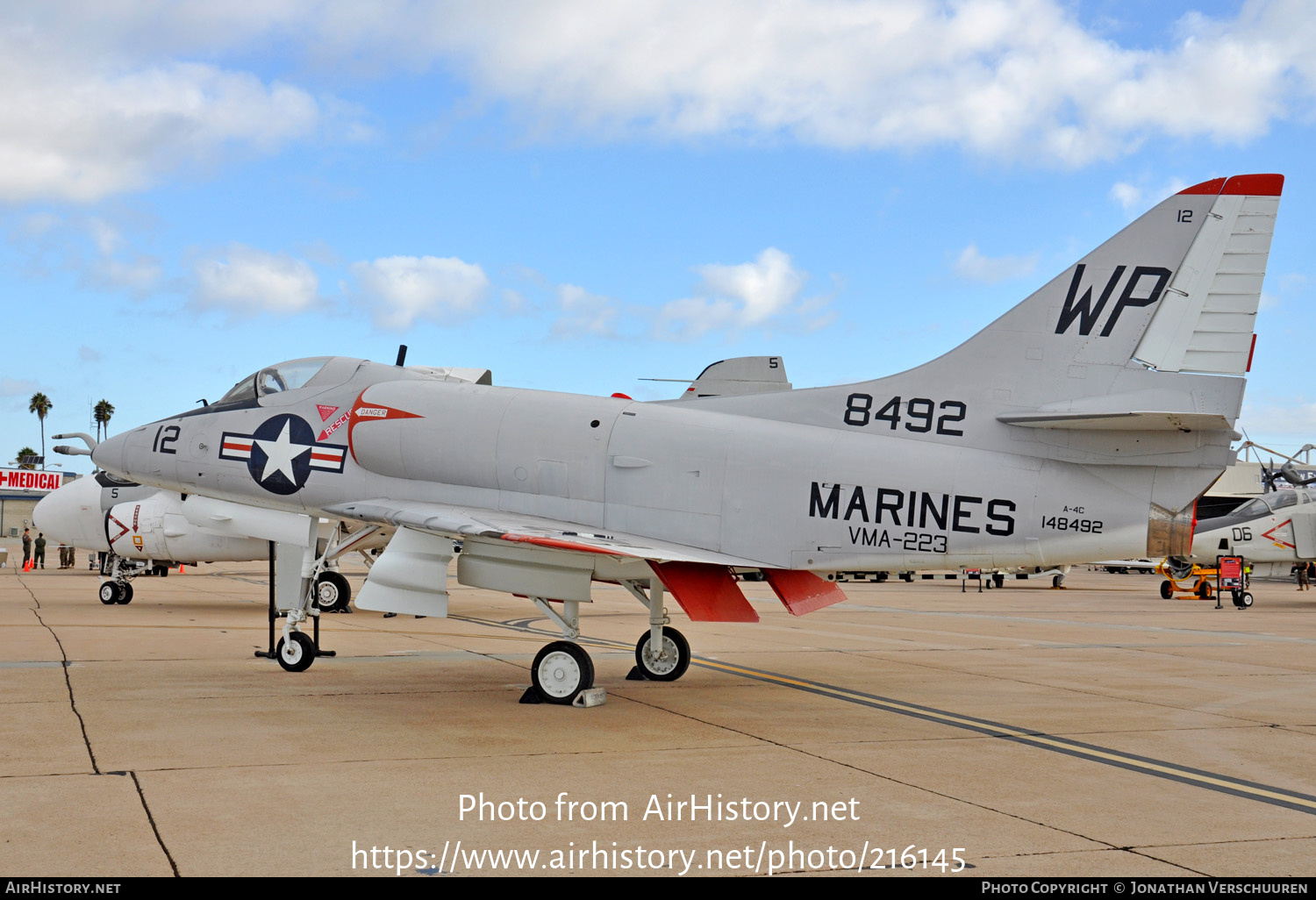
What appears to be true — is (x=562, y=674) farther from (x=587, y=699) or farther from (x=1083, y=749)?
(x=1083, y=749)

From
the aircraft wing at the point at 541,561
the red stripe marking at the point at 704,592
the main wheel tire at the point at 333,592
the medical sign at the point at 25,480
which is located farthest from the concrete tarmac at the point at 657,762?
the medical sign at the point at 25,480

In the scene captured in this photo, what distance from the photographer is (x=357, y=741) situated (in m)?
7.96

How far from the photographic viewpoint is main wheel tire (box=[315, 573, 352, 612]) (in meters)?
22.1

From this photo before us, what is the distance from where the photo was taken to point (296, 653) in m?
11.9

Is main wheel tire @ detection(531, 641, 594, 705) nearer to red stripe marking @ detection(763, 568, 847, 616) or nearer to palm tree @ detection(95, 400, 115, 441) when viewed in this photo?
red stripe marking @ detection(763, 568, 847, 616)

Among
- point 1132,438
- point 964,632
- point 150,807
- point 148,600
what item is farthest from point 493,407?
point 148,600

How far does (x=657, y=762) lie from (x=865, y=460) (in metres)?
3.73

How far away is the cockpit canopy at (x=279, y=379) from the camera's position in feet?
38.3

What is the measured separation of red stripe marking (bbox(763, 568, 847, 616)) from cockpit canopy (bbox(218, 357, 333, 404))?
565 centimetres

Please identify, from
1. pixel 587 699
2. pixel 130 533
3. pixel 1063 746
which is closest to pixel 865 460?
pixel 1063 746

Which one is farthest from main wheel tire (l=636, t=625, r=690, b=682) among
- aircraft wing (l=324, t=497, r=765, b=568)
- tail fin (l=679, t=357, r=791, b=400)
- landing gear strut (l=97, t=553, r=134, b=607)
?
landing gear strut (l=97, t=553, r=134, b=607)

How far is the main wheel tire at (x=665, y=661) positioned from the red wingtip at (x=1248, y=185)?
707cm

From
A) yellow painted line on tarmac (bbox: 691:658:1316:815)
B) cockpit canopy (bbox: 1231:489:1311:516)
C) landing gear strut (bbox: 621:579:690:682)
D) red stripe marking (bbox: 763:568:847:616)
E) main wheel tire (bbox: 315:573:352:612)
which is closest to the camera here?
yellow painted line on tarmac (bbox: 691:658:1316:815)

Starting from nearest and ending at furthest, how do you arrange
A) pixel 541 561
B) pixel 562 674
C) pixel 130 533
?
pixel 541 561 → pixel 562 674 → pixel 130 533
